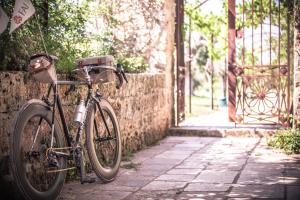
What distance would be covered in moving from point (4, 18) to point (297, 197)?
8.15ft

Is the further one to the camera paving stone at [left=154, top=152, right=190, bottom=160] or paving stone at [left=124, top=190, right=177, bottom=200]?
paving stone at [left=154, top=152, right=190, bottom=160]

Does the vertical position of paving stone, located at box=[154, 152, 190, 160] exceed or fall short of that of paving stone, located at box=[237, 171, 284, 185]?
it exceeds it

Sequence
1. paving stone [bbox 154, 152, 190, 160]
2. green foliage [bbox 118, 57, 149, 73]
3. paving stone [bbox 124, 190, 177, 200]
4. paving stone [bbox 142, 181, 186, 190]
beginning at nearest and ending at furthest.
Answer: paving stone [bbox 124, 190, 177, 200], paving stone [bbox 142, 181, 186, 190], paving stone [bbox 154, 152, 190, 160], green foliage [bbox 118, 57, 149, 73]

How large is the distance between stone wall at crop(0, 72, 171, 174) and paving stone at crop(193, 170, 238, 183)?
1.30m

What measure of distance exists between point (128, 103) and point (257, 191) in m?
2.38

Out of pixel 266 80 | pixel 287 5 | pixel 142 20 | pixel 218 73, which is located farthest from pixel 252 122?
pixel 218 73

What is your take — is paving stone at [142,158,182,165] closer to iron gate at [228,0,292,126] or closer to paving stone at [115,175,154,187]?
paving stone at [115,175,154,187]

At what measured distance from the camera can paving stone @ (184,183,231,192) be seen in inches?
144

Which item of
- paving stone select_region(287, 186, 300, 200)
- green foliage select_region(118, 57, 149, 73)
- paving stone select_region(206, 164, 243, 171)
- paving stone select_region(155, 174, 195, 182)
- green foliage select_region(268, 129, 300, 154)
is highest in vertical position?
green foliage select_region(118, 57, 149, 73)

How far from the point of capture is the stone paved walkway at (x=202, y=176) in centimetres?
351

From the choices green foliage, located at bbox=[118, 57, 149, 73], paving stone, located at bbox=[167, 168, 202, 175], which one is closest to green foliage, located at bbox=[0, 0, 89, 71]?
green foliage, located at bbox=[118, 57, 149, 73]

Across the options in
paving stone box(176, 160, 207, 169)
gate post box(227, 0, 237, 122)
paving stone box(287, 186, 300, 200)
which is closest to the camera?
paving stone box(287, 186, 300, 200)

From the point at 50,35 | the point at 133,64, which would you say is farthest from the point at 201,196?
the point at 133,64

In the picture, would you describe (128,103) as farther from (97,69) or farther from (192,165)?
(97,69)
